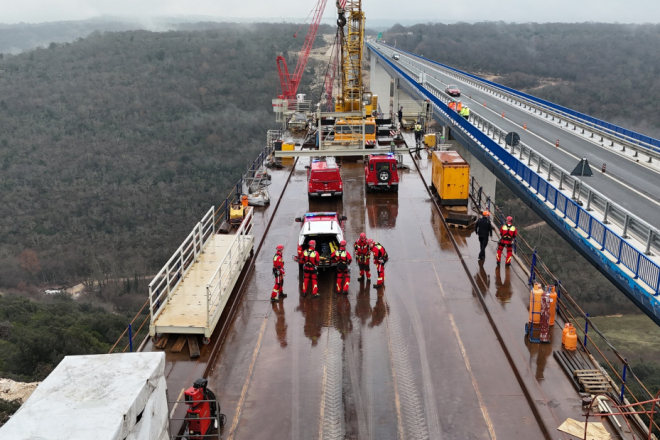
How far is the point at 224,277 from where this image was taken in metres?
16.9

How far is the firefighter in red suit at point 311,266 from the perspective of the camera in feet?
55.2

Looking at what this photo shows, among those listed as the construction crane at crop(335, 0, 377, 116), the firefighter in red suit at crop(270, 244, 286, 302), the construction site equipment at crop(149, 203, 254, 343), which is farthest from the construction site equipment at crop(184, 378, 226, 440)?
the construction crane at crop(335, 0, 377, 116)

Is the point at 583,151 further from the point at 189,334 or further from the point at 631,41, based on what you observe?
the point at 631,41

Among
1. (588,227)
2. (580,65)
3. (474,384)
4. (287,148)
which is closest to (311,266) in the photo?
(474,384)

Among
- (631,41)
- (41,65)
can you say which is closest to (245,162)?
(41,65)

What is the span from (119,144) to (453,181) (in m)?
85.2

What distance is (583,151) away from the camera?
29.5 meters

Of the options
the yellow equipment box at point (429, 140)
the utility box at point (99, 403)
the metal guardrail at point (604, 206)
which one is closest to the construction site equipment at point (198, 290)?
the utility box at point (99, 403)

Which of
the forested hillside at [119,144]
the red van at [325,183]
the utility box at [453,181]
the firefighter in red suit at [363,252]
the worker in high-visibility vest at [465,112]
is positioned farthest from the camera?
the forested hillside at [119,144]

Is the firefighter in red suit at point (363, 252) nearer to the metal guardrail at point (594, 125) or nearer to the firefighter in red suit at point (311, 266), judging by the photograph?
the firefighter in red suit at point (311, 266)

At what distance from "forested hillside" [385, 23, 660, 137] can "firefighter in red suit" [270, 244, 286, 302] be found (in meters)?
99.6

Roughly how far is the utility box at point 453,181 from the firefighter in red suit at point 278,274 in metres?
12.1

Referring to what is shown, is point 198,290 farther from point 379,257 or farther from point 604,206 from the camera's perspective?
point 604,206

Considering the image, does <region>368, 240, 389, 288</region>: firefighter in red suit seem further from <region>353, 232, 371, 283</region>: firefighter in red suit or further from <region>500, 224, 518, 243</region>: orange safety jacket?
<region>500, 224, 518, 243</region>: orange safety jacket
